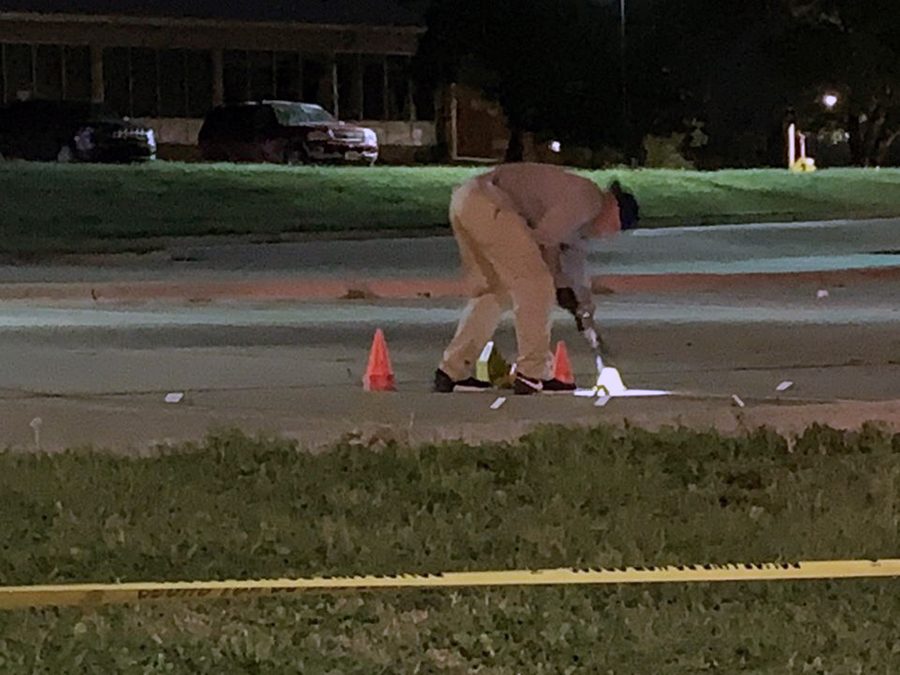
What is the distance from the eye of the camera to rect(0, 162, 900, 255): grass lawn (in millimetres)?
24172

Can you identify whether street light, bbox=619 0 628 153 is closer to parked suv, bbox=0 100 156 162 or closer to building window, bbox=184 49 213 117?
building window, bbox=184 49 213 117

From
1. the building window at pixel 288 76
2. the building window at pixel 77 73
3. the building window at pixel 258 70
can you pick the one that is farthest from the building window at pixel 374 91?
the building window at pixel 77 73

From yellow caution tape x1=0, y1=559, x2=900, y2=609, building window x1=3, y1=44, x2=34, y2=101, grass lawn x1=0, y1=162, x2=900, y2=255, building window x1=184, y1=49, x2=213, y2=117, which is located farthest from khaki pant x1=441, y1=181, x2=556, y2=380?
building window x1=184, y1=49, x2=213, y2=117

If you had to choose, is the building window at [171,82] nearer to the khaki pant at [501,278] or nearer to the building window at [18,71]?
the building window at [18,71]

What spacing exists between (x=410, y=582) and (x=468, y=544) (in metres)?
0.69

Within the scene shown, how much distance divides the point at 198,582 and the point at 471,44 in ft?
122

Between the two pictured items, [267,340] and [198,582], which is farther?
[267,340]

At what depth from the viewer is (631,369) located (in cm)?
1147

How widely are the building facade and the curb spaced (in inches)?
986

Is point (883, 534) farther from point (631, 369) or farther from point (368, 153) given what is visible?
point (368, 153)

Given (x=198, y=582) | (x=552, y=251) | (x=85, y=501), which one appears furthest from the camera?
(x=552, y=251)

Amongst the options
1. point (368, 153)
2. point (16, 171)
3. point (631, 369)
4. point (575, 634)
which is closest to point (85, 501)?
point (575, 634)

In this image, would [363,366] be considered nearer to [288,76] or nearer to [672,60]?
[672,60]

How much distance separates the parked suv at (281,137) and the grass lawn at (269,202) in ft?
13.5
